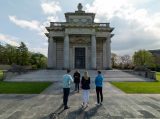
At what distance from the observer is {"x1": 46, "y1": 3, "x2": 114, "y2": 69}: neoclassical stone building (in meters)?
49.8

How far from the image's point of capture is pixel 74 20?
2122 inches

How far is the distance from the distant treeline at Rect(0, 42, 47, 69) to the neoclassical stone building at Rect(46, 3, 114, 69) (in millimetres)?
29579

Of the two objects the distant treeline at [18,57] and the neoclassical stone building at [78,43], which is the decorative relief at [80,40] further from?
the distant treeline at [18,57]

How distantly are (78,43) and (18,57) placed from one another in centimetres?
3781

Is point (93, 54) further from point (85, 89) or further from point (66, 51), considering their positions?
point (85, 89)

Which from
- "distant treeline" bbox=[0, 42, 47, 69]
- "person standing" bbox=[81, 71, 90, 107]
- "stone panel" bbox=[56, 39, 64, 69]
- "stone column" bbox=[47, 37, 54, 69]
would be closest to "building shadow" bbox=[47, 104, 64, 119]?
"person standing" bbox=[81, 71, 90, 107]

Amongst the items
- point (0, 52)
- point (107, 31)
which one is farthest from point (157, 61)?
point (0, 52)

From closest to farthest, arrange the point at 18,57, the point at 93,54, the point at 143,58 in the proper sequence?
the point at 93,54 → the point at 18,57 → the point at 143,58

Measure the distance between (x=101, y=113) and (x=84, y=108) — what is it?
1382mm

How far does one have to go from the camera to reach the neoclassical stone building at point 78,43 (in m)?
49.8

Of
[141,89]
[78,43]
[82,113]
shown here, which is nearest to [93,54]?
[78,43]

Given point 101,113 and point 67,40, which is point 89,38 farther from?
point 101,113

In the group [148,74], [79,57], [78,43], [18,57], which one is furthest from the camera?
[18,57]

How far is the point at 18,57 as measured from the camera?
84.9 meters
